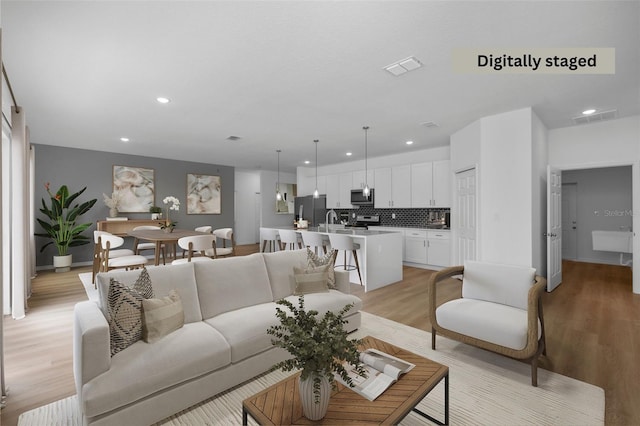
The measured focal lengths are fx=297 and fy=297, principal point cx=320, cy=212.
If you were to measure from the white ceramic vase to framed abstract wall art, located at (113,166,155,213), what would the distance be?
733 centimetres

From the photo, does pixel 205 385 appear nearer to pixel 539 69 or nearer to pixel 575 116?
pixel 539 69

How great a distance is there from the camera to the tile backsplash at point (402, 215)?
6959 mm

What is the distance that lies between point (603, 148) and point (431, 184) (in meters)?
2.75

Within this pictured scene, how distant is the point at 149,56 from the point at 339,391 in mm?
3054

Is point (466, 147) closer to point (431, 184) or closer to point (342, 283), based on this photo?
point (431, 184)

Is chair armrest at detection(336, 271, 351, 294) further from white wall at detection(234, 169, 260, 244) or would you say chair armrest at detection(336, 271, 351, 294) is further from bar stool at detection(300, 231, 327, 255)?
white wall at detection(234, 169, 260, 244)

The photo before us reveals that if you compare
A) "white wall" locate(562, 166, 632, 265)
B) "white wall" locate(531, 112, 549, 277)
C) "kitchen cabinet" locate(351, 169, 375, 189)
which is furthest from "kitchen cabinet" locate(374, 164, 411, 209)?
"white wall" locate(562, 166, 632, 265)

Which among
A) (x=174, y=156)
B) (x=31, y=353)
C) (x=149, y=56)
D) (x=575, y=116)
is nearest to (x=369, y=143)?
(x=575, y=116)

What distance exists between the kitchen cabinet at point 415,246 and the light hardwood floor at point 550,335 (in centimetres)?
131

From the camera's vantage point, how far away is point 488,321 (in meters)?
2.37

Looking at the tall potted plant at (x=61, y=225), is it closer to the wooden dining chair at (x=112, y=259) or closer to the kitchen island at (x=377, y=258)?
the wooden dining chair at (x=112, y=259)

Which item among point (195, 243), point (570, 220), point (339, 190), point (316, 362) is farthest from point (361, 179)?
point (316, 362)

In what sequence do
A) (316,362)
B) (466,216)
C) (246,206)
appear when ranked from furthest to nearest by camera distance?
(246,206), (466,216), (316,362)

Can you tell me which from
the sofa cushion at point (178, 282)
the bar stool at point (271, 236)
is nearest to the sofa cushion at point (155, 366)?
the sofa cushion at point (178, 282)
